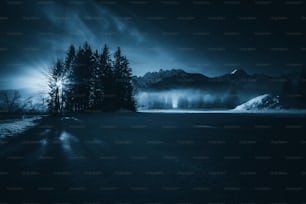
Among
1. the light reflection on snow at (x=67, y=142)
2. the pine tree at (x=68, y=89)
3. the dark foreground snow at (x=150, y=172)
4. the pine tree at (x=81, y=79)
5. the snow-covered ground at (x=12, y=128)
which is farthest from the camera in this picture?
the pine tree at (x=81, y=79)

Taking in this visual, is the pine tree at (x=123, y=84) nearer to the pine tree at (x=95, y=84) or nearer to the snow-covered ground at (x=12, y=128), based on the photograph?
the pine tree at (x=95, y=84)

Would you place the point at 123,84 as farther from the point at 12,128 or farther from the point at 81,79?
the point at 12,128

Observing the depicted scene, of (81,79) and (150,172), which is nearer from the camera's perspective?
(150,172)

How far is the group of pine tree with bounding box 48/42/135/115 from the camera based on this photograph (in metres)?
29.2

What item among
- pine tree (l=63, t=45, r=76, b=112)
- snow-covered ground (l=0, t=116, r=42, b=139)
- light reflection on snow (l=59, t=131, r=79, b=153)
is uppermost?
pine tree (l=63, t=45, r=76, b=112)

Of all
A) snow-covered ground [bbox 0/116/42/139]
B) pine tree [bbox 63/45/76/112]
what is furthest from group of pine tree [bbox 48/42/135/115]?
snow-covered ground [bbox 0/116/42/139]

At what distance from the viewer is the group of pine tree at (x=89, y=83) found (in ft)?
96.0

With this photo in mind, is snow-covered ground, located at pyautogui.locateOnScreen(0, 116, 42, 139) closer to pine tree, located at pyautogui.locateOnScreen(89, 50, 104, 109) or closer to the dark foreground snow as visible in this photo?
the dark foreground snow

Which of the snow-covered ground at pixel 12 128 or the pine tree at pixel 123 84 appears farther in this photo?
the pine tree at pixel 123 84

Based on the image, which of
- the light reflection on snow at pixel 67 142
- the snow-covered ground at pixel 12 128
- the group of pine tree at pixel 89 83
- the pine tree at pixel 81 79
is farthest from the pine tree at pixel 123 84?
the light reflection on snow at pixel 67 142

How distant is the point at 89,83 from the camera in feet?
→ 104

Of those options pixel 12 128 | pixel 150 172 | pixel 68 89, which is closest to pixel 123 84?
pixel 68 89

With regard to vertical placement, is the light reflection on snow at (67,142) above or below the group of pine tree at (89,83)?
below

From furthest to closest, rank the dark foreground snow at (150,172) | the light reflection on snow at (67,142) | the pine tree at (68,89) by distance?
the pine tree at (68,89) → the light reflection on snow at (67,142) → the dark foreground snow at (150,172)
